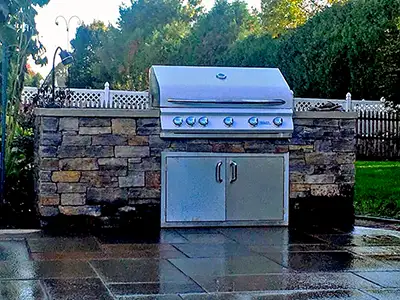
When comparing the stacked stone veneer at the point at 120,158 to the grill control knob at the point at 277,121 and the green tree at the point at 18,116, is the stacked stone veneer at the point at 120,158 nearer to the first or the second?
the grill control knob at the point at 277,121

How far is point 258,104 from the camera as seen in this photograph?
566cm

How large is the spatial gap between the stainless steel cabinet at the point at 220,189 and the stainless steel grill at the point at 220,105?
0.23 metres

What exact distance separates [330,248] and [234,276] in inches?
48.5

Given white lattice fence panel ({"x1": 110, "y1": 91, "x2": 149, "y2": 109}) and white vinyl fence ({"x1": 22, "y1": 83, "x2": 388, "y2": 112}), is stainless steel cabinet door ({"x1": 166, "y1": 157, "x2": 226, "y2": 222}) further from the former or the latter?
white lattice fence panel ({"x1": 110, "y1": 91, "x2": 149, "y2": 109})

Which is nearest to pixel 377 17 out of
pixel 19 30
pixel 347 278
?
pixel 19 30

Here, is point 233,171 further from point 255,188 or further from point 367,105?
point 367,105

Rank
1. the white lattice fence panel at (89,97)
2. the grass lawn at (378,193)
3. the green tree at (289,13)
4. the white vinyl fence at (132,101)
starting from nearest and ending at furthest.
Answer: the grass lawn at (378,193), the white lattice fence panel at (89,97), the white vinyl fence at (132,101), the green tree at (289,13)

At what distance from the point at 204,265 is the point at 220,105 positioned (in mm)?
1871

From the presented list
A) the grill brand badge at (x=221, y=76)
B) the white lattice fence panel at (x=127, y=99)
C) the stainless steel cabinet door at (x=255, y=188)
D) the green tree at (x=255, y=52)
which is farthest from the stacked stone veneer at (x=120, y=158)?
the green tree at (x=255, y=52)

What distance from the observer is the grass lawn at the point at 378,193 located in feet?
24.0

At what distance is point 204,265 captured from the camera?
13.5 ft

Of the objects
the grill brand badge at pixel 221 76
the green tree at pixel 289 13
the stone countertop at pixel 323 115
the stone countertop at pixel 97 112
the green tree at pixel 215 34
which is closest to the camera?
the stone countertop at pixel 97 112

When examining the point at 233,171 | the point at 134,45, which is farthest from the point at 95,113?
the point at 134,45

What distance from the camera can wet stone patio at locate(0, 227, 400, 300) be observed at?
339 centimetres
